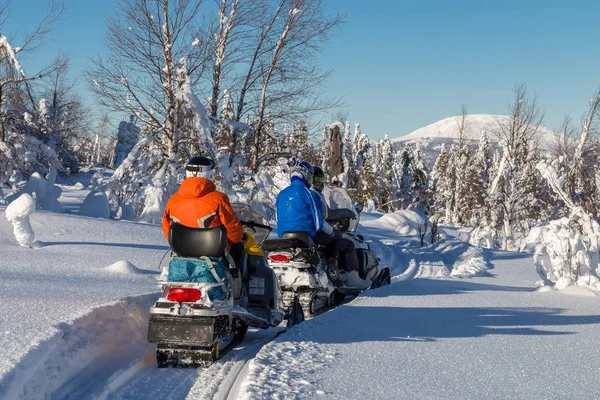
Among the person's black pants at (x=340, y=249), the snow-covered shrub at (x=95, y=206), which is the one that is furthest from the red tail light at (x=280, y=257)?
the snow-covered shrub at (x=95, y=206)

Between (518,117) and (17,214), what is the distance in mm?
27238

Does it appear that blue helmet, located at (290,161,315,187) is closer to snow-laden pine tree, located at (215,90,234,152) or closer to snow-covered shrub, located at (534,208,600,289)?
snow-covered shrub, located at (534,208,600,289)

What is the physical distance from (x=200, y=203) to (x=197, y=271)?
598 mm

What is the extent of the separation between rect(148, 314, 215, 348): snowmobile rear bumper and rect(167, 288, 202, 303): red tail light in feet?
0.47

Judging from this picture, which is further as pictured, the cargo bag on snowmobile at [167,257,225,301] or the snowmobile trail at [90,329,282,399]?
the cargo bag on snowmobile at [167,257,225,301]

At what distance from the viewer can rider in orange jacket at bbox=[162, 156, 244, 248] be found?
5434 mm

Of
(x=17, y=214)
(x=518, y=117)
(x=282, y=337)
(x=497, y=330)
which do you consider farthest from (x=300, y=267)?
(x=518, y=117)

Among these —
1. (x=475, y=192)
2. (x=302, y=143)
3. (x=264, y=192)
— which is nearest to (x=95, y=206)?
(x=264, y=192)

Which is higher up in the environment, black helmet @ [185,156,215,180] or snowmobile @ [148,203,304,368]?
black helmet @ [185,156,215,180]

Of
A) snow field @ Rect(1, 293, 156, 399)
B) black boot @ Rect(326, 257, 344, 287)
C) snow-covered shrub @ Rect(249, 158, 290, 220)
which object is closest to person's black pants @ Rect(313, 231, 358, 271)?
black boot @ Rect(326, 257, 344, 287)

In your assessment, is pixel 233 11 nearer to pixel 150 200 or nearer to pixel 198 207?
pixel 150 200

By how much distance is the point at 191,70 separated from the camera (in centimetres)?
1514

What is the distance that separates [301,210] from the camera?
7742mm

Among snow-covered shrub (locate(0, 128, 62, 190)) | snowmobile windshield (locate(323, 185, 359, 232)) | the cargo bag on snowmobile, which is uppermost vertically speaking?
snow-covered shrub (locate(0, 128, 62, 190))
